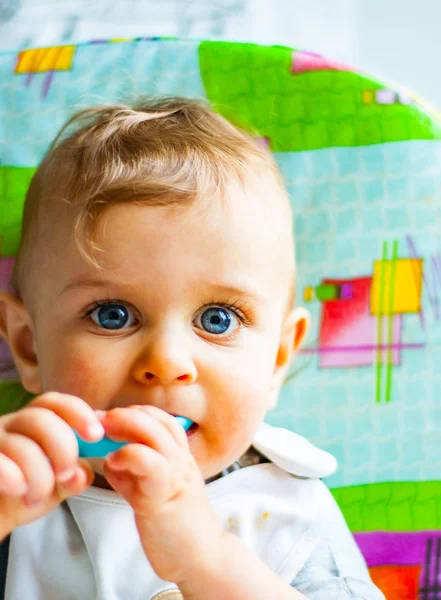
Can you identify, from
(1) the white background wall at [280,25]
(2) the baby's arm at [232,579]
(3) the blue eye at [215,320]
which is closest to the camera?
(2) the baby's arm at [232,579]

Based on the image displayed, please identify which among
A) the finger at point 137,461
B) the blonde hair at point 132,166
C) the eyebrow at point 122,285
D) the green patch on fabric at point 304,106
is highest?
the green patch on fabric at point 304,106

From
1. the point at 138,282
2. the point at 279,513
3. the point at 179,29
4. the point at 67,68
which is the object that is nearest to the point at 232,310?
the point at 138,282

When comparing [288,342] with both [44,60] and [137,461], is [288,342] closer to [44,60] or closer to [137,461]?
[137,461]

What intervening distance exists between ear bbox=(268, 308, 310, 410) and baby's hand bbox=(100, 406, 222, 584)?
232 millimetres

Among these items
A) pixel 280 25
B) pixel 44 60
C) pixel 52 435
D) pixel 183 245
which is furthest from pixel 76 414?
pixel 280 25

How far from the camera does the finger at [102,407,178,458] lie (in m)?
0.57

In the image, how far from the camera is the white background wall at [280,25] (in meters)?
1.45

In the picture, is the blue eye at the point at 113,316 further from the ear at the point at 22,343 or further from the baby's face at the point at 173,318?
the ear at the point at 22,343

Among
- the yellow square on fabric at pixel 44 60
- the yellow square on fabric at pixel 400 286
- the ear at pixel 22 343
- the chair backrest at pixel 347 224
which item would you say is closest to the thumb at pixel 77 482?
the ear at pixel 22 343

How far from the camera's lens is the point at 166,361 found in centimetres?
68

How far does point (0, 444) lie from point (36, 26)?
1.10 metres

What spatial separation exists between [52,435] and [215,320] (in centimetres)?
24

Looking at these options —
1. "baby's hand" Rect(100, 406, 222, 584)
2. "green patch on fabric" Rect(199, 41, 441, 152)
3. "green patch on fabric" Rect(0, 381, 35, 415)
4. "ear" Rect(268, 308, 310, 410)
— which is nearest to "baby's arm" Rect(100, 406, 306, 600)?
"baby's hand" Rect(100, 406, 222, 584)

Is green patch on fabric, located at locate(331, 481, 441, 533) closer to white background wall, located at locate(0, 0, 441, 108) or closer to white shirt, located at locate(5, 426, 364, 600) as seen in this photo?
white shirt, located at locate(5, 426, 364, 600)
